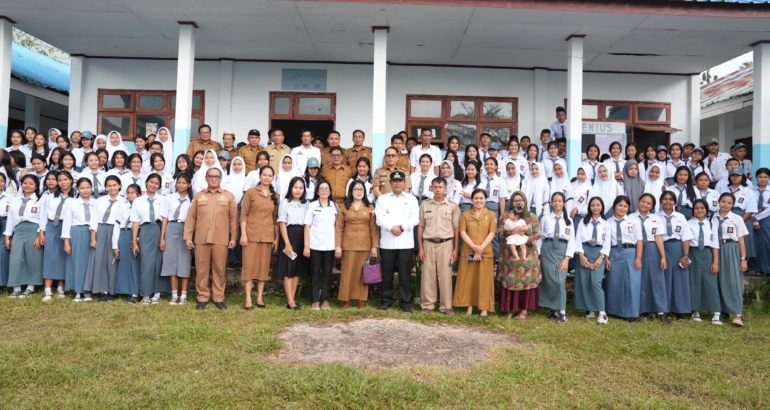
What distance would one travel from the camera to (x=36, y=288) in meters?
6.89

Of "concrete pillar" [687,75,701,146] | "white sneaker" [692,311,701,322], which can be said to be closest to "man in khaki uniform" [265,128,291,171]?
"white sneaker" [692,311,701,322]

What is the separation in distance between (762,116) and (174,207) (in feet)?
29.2

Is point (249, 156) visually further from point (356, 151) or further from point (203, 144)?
point (356, 151)

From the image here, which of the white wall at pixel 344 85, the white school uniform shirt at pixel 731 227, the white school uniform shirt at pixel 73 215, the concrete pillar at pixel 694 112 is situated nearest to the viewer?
the white school uniform shirt at pixel 731 227

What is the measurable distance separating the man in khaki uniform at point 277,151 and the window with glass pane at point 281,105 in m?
2.67

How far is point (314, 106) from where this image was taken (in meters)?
10.4

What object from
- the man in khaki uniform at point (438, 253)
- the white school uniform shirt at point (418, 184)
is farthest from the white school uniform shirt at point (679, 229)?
the white school uniform shirt at point (418, 184)

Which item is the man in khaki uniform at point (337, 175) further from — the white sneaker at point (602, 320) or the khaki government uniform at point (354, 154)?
the white sneaker at point (602, 320)

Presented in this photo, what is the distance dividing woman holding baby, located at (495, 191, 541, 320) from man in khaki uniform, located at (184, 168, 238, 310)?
3219 mm

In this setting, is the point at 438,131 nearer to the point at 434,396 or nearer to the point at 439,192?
the point at 439,192

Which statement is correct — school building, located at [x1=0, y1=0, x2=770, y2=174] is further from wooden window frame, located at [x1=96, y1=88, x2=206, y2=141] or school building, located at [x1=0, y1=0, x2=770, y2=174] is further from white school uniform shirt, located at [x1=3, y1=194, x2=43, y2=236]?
white school uniform shirt, located at [x1=3, y1=194, x2=43, y2=236]

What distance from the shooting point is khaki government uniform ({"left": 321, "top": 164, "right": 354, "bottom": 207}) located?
273 inches

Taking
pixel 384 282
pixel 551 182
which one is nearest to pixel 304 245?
pixel 384 282

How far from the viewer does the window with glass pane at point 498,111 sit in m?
10.5
